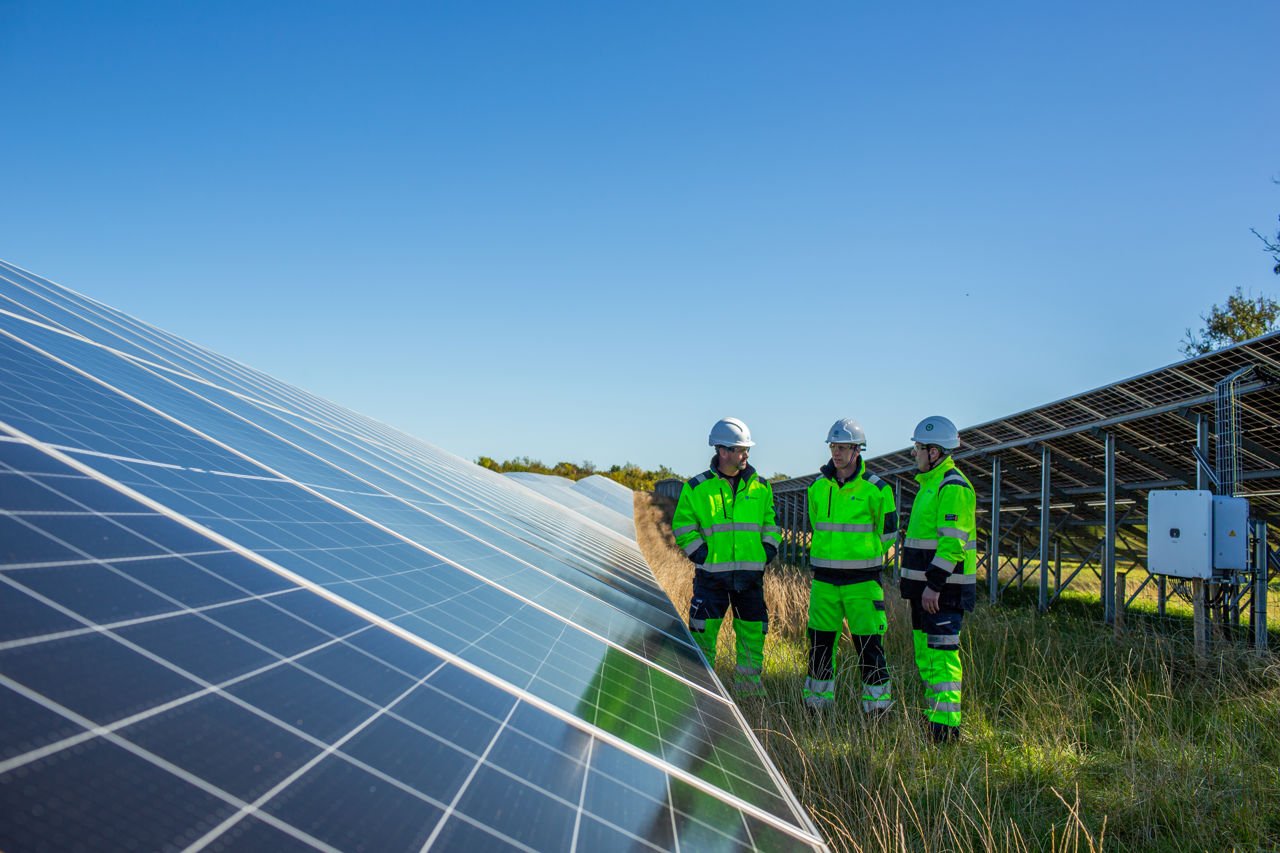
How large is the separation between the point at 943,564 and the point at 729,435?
2.32 m

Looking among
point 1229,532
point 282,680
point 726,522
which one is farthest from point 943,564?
point 282,680

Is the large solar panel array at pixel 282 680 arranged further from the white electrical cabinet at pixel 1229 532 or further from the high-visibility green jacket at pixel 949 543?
the white electrical cabinet at pixel 1229 532

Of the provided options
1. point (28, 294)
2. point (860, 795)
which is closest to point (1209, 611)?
point (860, 795)

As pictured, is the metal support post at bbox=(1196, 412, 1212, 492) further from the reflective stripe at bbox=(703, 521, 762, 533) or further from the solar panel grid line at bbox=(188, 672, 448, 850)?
the solar panel grid line at bbox=(188, 672, 448, 850)

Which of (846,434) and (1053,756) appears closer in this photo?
(1053,756)

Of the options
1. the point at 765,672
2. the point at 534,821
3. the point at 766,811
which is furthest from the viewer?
the point at 765,672

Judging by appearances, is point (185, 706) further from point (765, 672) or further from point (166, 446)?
A: point (765, 672)

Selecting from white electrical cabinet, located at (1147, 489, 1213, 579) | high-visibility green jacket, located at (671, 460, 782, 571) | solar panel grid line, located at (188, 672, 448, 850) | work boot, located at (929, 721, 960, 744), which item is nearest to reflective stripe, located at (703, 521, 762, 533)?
high-visibility green jacket, located at (671, 460, 782, 571)

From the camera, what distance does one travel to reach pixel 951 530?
7164 mm

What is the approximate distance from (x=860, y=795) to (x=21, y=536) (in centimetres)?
490

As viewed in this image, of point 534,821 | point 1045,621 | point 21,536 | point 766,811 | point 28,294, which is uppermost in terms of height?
point 28,294

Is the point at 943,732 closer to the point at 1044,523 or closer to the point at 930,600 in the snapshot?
the point at 930,600

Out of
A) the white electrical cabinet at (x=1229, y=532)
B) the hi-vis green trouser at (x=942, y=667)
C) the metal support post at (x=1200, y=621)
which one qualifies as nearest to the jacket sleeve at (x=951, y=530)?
the hi-vis green trouser at (x=942, y=667)

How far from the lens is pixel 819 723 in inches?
254
